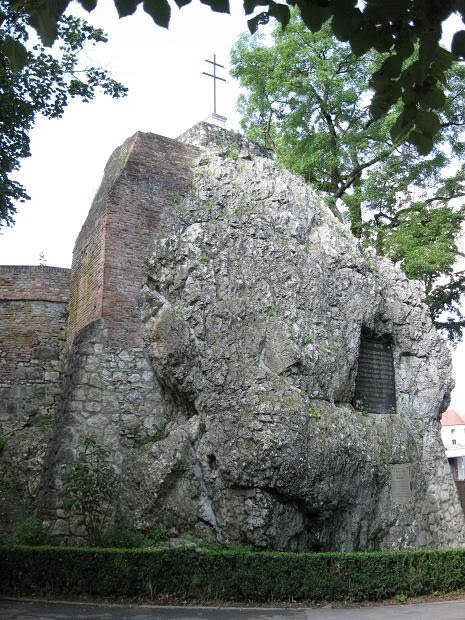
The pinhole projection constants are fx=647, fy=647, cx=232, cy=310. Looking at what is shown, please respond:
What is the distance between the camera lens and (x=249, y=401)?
10.7 metres

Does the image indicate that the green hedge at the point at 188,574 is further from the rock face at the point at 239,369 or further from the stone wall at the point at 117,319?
the stone wall at the point at 117,319

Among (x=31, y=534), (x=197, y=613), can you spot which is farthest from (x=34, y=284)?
(x=197, y=613)

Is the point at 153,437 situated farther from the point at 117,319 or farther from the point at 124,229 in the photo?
the point at 124,229

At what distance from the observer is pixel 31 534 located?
10.0 metres

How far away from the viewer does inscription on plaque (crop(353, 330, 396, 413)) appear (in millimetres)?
13266

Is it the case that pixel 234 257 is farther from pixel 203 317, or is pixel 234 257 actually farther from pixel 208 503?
pixel 208 503

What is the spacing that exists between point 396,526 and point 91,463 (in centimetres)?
579

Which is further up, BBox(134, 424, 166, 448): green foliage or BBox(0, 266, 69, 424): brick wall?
BBox(0, 266, 69, 424): brick wall

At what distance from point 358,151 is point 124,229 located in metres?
9.81

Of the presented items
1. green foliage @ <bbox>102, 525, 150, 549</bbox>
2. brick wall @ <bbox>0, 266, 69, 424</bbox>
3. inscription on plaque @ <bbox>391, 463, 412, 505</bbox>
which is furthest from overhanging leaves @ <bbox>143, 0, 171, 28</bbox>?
brick wall @ <bbox>0, 266, 69, 424</bbox>

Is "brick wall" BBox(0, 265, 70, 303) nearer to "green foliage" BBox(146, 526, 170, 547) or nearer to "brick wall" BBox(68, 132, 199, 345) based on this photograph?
"brick wall" BBox(68, 132, 199, 345)

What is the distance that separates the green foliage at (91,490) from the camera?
397 inches

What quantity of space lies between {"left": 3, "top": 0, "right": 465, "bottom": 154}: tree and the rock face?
728 centimetres

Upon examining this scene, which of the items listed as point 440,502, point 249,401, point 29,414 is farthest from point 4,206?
point 440,502
